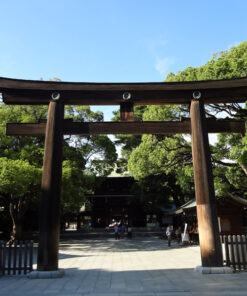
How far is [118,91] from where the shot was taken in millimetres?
8609

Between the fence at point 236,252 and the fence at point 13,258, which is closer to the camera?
the fence at point 13,258

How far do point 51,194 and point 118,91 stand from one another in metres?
4.09

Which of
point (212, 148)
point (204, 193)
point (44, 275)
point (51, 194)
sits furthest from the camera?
point (212, 148)

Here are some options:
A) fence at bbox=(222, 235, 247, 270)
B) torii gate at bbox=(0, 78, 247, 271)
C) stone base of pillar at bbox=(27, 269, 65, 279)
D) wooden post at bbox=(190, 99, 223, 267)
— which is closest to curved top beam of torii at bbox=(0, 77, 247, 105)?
torii gate at bbox=(0, 78, 247, 271)

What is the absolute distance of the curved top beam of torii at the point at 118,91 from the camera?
27.5ft

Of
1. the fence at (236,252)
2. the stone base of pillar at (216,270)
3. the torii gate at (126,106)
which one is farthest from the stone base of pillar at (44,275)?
the fence at (236,252)

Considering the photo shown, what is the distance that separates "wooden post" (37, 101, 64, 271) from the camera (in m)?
7.11

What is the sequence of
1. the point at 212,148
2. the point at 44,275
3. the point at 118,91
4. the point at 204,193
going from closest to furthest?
the point at 44,275 < the point at 204,193 < the point at 118,91 < the point at 212,148

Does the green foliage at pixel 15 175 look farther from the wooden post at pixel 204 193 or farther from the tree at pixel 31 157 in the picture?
the wooden post at pixel 204 193

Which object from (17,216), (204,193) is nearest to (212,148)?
(204,193)

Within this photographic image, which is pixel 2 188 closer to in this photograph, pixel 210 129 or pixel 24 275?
pixel 24 275

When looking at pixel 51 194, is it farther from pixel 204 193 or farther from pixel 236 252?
pixel 236 252

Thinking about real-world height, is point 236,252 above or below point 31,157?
below

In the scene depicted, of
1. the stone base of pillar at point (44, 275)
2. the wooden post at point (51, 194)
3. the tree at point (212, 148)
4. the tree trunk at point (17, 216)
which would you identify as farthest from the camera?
the tree trunk at point (17, 216)
